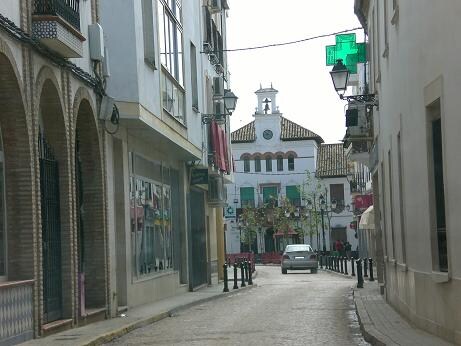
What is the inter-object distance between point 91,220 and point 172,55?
7030 millimetres

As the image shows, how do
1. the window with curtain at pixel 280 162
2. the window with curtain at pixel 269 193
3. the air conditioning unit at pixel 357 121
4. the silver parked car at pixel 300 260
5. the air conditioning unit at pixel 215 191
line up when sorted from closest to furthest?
the air conditioning unit at pixel 357 121
the air conditioning unit at pixel 215 191
the silver parked car at pixel 300 260
the window with curtain at pixel 269 193
the window with curtain at pixel 280 162

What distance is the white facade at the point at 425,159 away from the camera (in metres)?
10.3

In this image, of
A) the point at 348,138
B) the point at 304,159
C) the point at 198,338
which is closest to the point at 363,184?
the point at 348,138

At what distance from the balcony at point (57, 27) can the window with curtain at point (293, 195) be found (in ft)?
233

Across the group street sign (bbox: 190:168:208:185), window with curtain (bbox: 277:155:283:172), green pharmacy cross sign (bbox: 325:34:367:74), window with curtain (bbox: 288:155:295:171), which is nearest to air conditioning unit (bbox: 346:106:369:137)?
green pharmacy cross sign (bbox: 325:34:367:74)

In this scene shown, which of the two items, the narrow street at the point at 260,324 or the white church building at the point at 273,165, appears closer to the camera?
the narrow street at the point at 260,324

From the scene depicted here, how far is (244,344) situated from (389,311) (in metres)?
5.15

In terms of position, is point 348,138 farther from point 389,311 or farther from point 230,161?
point 230,161

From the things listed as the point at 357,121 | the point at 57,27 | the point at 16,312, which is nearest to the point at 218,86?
the point at 357,121

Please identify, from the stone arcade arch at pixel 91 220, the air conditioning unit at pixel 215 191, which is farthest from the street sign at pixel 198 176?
the stone arcade arch at pixel 91 220

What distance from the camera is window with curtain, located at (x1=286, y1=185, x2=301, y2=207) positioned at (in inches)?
3342

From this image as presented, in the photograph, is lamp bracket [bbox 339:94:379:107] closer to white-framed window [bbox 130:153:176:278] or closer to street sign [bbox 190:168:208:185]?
white-framed window [bbox 130:153:176:278]

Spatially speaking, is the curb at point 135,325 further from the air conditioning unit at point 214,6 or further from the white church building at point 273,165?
the white church building at point 273,165

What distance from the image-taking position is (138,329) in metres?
15.8
